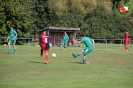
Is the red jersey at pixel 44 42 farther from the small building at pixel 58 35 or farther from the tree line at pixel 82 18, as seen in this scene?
the tree line at pixel 82 18

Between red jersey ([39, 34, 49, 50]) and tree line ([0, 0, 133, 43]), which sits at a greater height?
tree line ([0, 0, 133, 43])

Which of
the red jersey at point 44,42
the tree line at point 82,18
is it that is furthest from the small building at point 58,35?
the red jersey at point 44,42

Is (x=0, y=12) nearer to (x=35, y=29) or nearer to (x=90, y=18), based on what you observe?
(x=35, y=29)

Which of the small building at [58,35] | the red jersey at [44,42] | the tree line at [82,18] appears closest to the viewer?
the red jersey at [44,42]

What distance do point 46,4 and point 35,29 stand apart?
689 centimetres

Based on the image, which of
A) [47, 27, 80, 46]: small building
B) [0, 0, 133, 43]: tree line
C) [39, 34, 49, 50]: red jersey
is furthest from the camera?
[0, 0, 133, 43]: tree line

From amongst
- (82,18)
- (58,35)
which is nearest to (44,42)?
(58,35)

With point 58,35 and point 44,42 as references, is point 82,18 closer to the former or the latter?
point 58,35

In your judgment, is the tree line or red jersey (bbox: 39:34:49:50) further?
the tree line

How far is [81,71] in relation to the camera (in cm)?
1580

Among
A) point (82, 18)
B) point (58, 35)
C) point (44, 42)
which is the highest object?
point (82, 18)

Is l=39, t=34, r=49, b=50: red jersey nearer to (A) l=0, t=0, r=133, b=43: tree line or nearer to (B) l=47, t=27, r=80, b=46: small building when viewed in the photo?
(B) l=47, t=27, r=80, b=46: small building

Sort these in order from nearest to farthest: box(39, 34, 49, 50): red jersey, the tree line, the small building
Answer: box(39, 34, 49, 50): red jersey, the small building, the tree line

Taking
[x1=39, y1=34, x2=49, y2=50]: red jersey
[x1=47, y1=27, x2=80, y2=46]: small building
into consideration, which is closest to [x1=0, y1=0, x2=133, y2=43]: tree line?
[x1=47, y1=27, x2=80, y2=46]: small building
